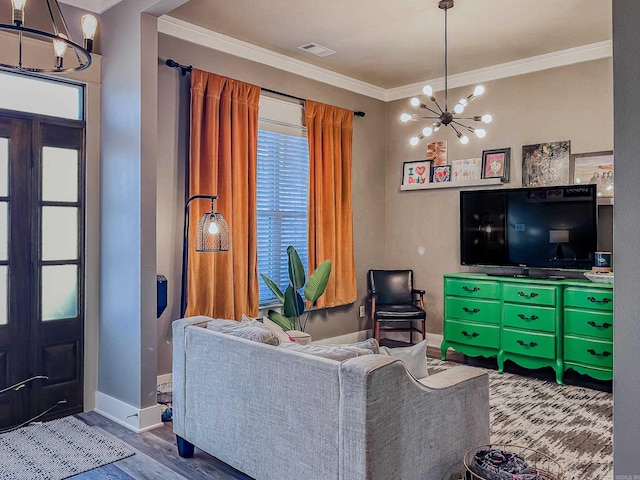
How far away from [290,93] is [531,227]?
2.57 metres

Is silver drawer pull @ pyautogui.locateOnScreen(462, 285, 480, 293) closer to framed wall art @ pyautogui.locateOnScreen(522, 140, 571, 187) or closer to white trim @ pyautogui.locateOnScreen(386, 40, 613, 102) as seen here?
framed wall art @ pyautogui.locateOnScreen(522, 140, 571, 187)

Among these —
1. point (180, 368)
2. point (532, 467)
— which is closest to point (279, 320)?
point (180, 368)

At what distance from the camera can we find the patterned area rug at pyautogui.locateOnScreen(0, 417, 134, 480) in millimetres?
2758

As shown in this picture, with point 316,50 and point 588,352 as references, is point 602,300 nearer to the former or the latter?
point 588,352

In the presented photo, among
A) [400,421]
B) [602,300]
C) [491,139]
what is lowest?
[400,421]

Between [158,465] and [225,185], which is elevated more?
[225,185]

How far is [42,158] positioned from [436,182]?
12.3 ft

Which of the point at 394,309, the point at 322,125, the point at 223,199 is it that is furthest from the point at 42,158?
the point at 394,309

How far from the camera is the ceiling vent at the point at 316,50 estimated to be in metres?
4.61

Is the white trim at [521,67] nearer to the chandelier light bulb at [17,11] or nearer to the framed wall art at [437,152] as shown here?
the framed wall art at [437,152]

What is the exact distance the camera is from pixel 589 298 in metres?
4.22

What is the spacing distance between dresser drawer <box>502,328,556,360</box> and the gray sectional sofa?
222 cm

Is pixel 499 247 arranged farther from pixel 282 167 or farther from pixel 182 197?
pixel 182 197

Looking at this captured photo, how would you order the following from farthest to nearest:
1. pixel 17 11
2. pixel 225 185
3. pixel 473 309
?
pixel 473 309
pixel 225 185
pixel 17 11
